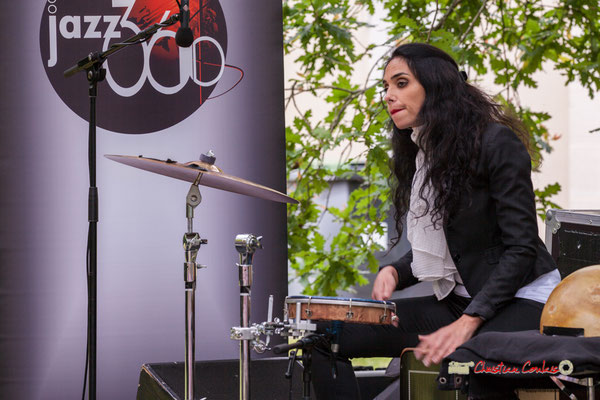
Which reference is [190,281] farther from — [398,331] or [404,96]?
[404,96]

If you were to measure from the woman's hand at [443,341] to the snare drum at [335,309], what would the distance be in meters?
0.19

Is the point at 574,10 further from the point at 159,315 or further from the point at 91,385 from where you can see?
the point at 91,385

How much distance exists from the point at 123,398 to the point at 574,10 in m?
3.82

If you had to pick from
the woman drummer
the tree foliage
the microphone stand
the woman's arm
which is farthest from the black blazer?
the tree foliage

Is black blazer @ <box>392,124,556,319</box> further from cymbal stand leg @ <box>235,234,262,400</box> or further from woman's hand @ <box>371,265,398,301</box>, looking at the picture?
cymbal stand leg @ <box>235,234,262,400</box>

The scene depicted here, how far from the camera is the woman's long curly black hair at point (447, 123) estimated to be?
2910 millimetres

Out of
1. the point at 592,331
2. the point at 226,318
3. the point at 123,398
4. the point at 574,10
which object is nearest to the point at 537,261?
the point at 592,331

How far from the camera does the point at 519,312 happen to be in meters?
2.73

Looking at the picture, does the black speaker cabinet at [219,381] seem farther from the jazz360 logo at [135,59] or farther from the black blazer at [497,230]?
the jazz360 logo at [135,59]

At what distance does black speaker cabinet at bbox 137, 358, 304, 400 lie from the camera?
320cm

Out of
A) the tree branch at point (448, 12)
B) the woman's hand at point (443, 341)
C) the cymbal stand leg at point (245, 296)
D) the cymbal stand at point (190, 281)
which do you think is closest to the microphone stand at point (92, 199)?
the cymbal stand at point (190, 281)

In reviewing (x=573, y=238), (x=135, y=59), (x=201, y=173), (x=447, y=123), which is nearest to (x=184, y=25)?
(x=201, y=173)

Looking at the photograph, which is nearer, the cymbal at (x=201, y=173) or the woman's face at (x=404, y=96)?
the cymbal at (x=201, y=173)

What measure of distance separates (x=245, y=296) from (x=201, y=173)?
483mm
